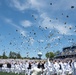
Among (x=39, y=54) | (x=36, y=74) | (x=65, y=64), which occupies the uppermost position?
(x=39, y=54)

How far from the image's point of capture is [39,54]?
5322cm

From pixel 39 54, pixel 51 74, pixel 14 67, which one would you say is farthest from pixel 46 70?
pixel 39 54

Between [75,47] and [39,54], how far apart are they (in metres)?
30.4

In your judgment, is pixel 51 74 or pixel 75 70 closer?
pixel 75 70

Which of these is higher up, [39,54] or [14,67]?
[39,54]

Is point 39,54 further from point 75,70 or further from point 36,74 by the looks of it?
point 36,74

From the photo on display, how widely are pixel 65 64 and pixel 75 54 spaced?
47.1 meters

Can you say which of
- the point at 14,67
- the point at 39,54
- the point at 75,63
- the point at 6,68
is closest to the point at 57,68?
the point at 75,63

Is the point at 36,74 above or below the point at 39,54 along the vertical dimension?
below

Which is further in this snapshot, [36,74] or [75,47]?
[75,47]

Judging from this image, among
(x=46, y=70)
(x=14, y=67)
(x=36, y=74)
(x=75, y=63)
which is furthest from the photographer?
(x=14, y=67)

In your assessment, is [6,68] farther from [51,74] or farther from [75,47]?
[75,47]

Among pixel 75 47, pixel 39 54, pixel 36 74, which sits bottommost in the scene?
Answer: pixel 36 74

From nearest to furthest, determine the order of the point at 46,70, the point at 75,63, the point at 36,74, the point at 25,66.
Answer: the point at 36,74
the point at 75,63
the point at 46,70
the point at 25,66
